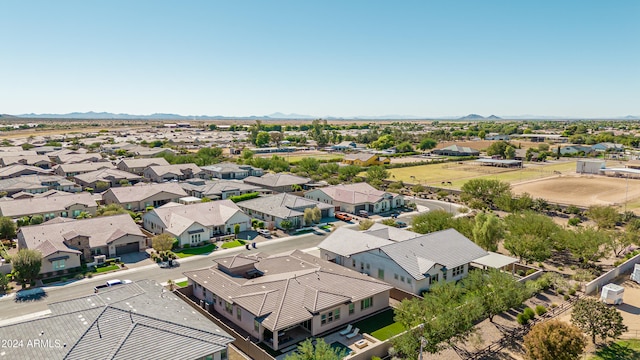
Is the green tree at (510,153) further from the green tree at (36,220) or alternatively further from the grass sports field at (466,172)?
the green tree at (36,220)

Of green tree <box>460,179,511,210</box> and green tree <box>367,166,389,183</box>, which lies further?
green tree <box>367,166,389,183</box>

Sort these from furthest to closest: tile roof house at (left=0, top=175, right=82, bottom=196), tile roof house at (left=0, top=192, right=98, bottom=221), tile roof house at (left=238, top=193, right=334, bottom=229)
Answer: tile roof house at (left=0, top=175, right=82, bottom=196)
tile roof house at (left=0, top=192, right=98, bottom=221)
tile roof house at (left=238, top=193, right=334, bottom=229)

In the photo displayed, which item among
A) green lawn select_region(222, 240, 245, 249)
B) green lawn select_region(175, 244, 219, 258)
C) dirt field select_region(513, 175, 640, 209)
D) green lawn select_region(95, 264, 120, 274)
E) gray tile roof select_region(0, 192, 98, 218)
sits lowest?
green lawn select_region(175, 244, 219, 258)

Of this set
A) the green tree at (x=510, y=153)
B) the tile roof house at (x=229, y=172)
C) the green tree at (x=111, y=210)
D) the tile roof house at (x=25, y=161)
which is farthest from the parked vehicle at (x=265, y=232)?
the green tree at (x=510, y=153)

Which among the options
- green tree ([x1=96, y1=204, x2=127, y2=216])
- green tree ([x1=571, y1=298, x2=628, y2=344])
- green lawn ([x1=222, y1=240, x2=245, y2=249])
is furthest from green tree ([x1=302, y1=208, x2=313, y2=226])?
green tree ([x1=571, y1=298, x2=628, y2=344])

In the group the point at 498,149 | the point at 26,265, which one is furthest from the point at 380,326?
the point at 498,149

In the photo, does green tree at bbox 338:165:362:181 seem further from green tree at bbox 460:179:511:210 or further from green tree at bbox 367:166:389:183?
green tree at bbox 460:179:511:210

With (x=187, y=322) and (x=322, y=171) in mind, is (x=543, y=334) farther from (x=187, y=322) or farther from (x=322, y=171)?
(x=322, y=171)

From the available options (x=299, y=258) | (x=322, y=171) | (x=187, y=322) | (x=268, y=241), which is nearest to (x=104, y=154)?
(x=322, y=171)

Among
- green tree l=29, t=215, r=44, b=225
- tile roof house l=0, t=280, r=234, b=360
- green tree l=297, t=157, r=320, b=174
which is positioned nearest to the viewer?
tile roof house l=0, t=280, r=234, b=360
